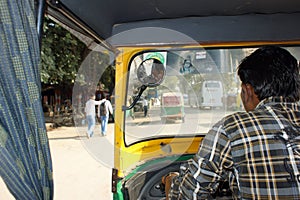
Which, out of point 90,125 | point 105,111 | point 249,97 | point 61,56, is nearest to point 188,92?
point 249,97

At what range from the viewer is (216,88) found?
2742mm

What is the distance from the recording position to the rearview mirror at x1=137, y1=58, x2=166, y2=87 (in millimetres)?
2652

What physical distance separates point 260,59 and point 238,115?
1.00 feet

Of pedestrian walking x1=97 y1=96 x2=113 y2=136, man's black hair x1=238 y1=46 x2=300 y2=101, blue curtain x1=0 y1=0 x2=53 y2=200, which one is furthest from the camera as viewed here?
pedestrian walking x1=97 y1=96 x2=113 y2=136

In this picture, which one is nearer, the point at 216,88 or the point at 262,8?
the point at 262,8

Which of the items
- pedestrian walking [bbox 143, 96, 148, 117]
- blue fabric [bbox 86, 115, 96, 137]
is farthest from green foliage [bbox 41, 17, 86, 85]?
pedestrian walking [bbox 143, 96, 148, 117]

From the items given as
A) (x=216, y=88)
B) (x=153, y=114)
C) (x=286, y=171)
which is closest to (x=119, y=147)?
(x=153, y=114)

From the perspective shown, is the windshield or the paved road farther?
the paved road

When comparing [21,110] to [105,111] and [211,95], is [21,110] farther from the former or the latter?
[105,111]

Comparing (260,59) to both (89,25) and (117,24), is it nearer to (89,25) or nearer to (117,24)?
(89,25)

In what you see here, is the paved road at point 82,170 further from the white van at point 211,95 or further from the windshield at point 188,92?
the white van at point 211,95

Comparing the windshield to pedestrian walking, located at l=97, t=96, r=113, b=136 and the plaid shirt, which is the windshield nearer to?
pedestrian walking, located at l=97, t=96, r=113, b=136

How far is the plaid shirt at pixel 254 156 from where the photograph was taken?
120cm

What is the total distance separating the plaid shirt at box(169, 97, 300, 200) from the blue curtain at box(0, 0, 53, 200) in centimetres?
60
